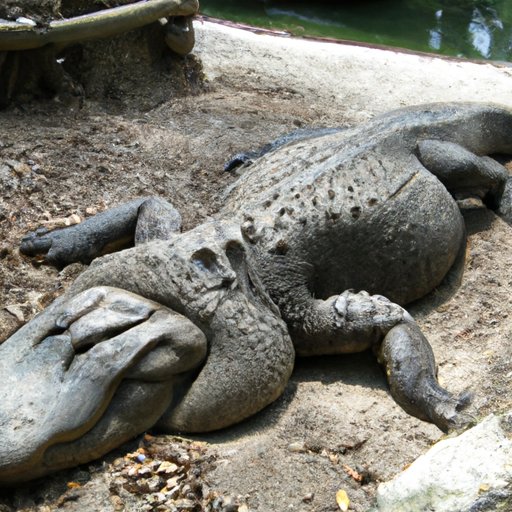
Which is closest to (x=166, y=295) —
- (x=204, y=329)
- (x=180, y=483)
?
(x=204, y=329)

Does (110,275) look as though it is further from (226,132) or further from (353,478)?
(226,132)

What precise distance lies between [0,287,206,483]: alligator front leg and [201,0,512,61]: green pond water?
25.9ft

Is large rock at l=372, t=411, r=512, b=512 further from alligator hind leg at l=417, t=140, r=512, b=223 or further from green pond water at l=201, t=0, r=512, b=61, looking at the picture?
green pond water at l=201, t=0, r=512, b=61

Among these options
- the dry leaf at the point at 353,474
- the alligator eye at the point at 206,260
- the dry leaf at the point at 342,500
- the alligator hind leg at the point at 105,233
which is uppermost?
the alligator eye at the point at 206,260

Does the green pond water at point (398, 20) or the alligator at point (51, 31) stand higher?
the alligator at point (51, 31)

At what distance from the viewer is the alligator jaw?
18.4 feet

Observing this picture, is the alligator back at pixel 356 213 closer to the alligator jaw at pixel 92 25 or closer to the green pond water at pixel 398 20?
the alligator jaw at pixel 92 25

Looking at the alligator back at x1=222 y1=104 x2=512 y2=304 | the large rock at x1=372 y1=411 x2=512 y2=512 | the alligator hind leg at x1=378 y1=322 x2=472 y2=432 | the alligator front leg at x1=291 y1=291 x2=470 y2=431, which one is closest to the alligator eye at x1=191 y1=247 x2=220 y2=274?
the alligator back at x1=222 y1=104 x2=512 y2=304

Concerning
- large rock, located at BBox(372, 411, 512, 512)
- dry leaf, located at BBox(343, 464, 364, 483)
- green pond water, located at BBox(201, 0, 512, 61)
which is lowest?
green pond water, located at BBox(201, 0, 512, 61)

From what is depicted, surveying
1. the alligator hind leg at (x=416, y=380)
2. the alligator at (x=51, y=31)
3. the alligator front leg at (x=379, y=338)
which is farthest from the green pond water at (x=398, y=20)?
the alligator hind leg at (x=416, y=380)

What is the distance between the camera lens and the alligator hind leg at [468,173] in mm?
5020

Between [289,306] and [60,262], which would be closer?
[289,306]

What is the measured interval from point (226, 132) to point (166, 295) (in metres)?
2.60

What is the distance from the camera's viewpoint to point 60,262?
451 cm
